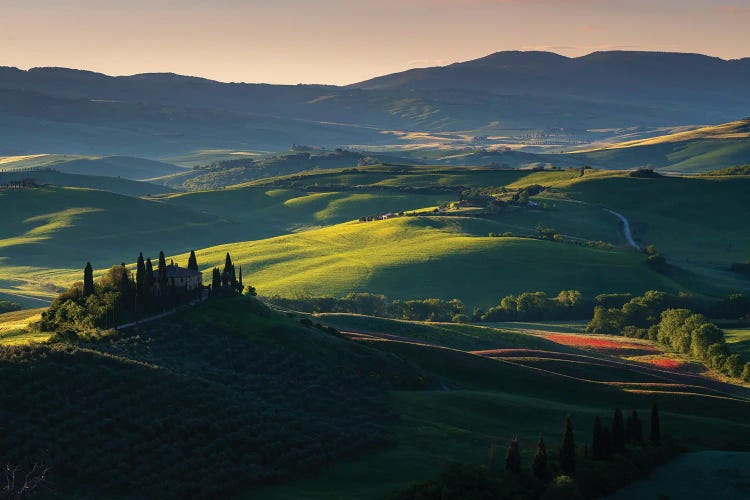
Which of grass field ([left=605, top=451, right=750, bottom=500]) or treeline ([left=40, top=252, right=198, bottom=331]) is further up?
treeline ([left=40, top=252, right=198, bottom=331])

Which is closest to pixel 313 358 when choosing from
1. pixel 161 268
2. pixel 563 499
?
pixel 161 268

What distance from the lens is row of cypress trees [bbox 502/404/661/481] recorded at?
68.0 meters

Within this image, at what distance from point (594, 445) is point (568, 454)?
20.7ft

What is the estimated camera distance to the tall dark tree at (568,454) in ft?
225

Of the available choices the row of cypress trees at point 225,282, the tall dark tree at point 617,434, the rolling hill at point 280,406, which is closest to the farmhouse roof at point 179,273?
the row of cypress trees at point 225,282

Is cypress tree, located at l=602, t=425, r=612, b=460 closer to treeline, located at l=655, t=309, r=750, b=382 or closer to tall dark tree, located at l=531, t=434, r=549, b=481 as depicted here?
tall dark tree, located at l=531, t=434, r=549, b=481

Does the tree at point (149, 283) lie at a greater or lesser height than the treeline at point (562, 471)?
greater

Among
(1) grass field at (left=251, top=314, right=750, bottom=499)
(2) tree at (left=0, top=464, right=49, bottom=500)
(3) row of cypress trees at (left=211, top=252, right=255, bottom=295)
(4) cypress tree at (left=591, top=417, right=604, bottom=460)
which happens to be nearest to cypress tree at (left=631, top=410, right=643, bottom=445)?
(1) grass field at (left=251, top=314, right=750, bottom=499)

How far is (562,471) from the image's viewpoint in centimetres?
6900

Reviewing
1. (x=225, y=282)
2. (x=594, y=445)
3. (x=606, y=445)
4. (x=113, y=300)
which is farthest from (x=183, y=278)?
(x=606, y=445)

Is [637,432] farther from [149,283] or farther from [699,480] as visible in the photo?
[149,283]

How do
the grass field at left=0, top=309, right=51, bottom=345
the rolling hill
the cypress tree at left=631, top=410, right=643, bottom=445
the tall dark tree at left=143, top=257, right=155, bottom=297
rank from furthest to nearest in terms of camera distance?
the tall dark tree at left=143, top=257, right=155, bottom=297 < the grass field at left=0, top=309, right=51, bottom=345 < the cypress tree at left=631, top=410, right=643, bottom=445 < the rolling hill

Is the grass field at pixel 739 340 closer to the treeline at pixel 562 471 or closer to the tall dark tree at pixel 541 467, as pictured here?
the treeline at pixel 562 471

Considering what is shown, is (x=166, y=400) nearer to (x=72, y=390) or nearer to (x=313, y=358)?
(x=72, y=390)
